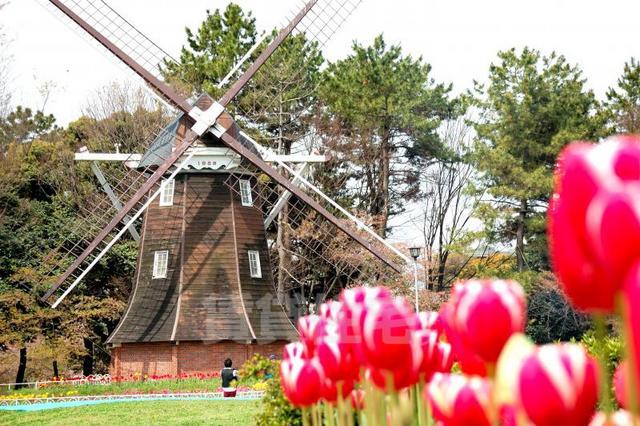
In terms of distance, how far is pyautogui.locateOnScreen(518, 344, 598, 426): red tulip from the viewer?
1145 mm

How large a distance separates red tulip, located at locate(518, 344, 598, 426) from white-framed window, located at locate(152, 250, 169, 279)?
24453 millimetres

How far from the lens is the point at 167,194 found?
2538 centimetres

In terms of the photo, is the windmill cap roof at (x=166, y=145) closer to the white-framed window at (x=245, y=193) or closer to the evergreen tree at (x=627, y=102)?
the white-framed window at (x=245, y=193)

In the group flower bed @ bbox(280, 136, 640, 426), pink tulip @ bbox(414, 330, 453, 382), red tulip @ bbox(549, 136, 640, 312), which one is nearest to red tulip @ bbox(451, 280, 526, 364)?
flower bed @ bbox(280, 136, 640, 426)

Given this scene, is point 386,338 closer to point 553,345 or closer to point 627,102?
point 553,345

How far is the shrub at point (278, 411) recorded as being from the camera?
7.23 meters

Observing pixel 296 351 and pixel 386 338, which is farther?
pixel 296 351

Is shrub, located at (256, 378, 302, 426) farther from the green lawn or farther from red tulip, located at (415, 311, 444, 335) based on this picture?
the green lawn

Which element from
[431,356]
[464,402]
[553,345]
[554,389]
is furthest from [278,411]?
[554,389]

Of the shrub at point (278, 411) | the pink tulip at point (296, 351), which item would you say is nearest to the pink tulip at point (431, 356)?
the pink tulip at point (296, 351)

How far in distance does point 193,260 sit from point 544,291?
1240cm

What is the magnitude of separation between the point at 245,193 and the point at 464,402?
24.3 m

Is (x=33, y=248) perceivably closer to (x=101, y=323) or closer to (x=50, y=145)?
(x=101, y=323)

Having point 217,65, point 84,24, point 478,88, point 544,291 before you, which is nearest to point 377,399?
point 84,24
